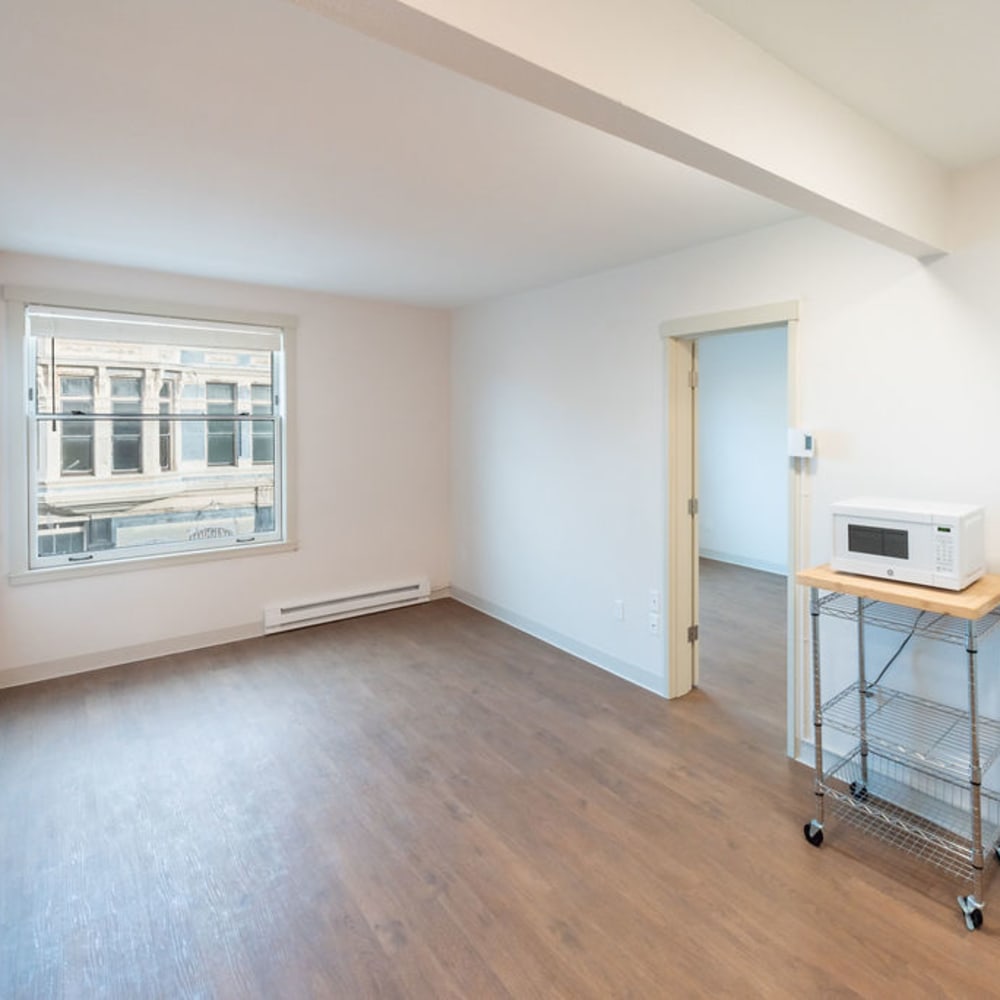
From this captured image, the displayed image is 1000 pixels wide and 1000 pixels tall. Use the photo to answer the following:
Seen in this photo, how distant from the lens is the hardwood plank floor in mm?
1771

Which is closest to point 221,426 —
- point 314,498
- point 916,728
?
point 314,498

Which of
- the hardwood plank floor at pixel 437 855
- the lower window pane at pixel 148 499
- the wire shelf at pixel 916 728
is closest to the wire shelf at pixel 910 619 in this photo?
the wire shelf at pixel 916 728

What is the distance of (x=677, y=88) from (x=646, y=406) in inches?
92.6

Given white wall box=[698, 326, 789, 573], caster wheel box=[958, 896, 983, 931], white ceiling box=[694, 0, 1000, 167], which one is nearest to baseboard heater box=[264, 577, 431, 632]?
white wall box=[698, 326, 789, 573]

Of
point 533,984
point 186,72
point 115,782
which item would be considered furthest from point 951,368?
point 115,782

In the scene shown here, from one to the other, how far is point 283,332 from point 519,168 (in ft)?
9.17

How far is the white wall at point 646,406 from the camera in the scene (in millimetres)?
2338

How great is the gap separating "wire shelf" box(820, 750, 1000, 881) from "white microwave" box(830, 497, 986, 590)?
0.78 m

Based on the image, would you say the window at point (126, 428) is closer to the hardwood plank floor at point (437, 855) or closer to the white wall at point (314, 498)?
the white wall at point (314, 498)

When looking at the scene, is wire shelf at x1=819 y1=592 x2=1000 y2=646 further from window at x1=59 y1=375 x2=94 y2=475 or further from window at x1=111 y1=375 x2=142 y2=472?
window at x1=59 y1=375 x2=94 y2=475

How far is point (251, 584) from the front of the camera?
4551 millimetres

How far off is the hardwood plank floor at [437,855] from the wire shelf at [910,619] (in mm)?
806

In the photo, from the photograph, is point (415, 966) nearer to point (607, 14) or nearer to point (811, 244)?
point (607, 14)

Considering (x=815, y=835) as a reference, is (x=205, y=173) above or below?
above
